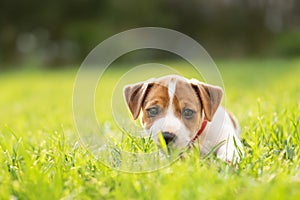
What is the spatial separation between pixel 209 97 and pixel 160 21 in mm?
21824

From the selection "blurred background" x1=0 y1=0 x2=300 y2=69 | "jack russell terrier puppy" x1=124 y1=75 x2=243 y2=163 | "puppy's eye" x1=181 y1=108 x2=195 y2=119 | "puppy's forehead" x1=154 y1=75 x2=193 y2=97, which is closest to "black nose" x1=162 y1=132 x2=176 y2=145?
"jack russell terrier puppy" x1=124 y1=75 x2=243 y2=163

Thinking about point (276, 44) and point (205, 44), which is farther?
point (205, 44)

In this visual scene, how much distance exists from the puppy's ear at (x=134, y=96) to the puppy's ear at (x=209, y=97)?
34cm

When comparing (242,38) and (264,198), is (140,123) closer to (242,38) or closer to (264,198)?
(264,198)

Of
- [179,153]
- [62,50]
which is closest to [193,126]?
[179,153]

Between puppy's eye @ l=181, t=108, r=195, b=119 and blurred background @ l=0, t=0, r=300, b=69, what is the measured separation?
21599mm

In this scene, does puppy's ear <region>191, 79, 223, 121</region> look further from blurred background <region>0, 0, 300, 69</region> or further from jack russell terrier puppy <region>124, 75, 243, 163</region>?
blurred background <region>0, 0, 300, 69</region>

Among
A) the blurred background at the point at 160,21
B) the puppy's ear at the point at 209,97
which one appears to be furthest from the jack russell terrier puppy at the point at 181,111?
the blurred background at the point at 160,21

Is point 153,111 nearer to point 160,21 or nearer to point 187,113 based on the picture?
point 187,113

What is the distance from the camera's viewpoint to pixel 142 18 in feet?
81.5

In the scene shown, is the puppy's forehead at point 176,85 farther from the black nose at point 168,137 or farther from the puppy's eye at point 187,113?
the black nose at point 168,137

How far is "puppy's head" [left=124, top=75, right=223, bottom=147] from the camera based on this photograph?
9.77 ft

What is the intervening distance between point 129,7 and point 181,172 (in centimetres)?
2316

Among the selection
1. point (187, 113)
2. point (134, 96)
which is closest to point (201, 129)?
point (187, 113)
